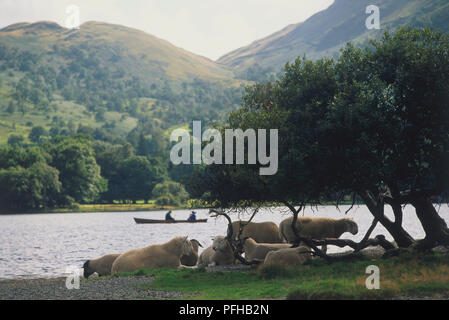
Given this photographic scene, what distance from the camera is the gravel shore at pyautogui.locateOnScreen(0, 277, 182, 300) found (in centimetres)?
1826

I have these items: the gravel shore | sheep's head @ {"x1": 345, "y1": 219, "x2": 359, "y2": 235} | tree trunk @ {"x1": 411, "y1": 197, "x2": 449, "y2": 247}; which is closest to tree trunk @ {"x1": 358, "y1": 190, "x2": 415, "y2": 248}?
tree trunk @ {"x1": 411, "y1": 197, "x2": 449, "y2": 247}

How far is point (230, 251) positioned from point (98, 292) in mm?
10093

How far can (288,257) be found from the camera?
23.6 meters

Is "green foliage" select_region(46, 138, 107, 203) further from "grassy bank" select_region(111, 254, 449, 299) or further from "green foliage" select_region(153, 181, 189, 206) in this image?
"grassy bank" select_region(111, 254, 449, 299)

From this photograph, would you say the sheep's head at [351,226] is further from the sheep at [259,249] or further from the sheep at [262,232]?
the sheep at [259,249]

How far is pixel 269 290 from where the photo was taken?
17.7m

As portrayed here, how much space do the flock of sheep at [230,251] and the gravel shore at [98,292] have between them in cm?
382

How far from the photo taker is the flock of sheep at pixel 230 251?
24.5 meters

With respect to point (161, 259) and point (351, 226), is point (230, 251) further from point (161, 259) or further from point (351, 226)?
point (351, 226)

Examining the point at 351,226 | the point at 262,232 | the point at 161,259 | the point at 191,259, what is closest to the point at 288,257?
the point at 161,259

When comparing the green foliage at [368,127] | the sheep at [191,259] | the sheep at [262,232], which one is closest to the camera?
the green foliage at [368,127]

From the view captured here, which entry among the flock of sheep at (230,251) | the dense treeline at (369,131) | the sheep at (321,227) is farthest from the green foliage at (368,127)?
the sheep at (321,227)

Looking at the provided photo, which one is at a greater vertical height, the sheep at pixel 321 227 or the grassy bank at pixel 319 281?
the sheep at pixel 321 227
